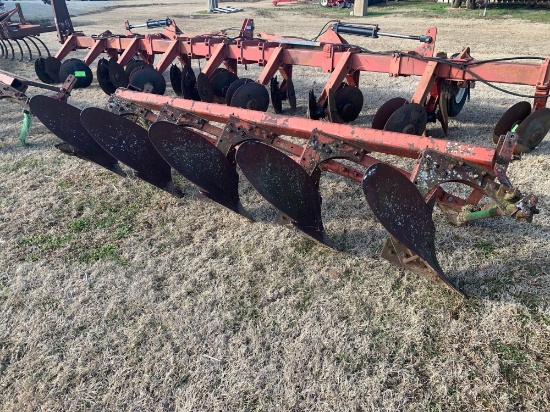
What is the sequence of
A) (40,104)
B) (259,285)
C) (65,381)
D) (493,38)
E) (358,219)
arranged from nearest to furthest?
(65,381) → (259,285) → (358,219) → (40,104) → (493,38)

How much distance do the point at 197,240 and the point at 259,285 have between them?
641mm

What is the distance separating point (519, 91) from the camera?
584 cm

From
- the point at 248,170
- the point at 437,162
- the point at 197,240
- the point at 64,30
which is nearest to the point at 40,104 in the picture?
the point at 197,240

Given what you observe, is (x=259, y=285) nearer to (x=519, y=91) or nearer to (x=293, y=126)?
(x=293, y=126)

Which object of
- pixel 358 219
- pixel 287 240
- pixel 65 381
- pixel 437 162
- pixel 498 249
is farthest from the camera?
pixel 358 219

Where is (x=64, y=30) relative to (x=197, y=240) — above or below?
above

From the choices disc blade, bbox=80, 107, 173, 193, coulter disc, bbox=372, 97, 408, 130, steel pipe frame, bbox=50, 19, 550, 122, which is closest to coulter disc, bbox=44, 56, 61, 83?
steel pipe frame, bbox=50, 19, 550, 122

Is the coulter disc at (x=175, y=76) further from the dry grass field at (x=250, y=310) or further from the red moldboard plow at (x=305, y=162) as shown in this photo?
the dry grass field at (x=250, y=310)

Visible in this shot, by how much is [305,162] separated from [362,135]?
0.42 metres

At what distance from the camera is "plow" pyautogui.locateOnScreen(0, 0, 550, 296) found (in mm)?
2229

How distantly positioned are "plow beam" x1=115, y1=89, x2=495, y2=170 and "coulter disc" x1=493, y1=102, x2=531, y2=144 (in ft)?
6.30

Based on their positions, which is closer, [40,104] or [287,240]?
[287,240]

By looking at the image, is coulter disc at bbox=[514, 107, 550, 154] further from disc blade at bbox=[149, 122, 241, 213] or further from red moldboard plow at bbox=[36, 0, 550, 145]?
disc blade at bbox=[149, 122, 241, 213]

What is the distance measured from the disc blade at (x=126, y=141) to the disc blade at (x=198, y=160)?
49 cm
